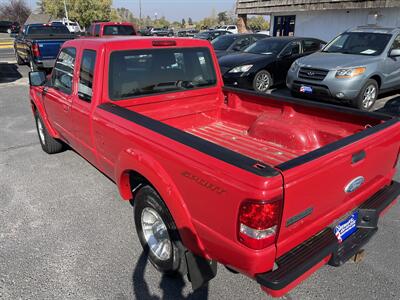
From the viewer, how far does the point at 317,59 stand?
8039 millimetres

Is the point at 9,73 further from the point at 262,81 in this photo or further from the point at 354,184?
the point at 354,184

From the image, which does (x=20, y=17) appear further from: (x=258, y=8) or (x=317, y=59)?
(x=317, y=59)

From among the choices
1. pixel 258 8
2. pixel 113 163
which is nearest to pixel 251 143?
pixel 113 163

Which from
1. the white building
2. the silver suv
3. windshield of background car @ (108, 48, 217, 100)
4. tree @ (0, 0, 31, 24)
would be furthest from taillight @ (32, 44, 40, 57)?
tree @ (0, 0, 31, 24)

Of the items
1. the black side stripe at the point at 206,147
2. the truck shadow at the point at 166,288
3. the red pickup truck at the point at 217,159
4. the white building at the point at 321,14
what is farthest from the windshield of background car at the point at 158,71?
the white building at the point at 321,14

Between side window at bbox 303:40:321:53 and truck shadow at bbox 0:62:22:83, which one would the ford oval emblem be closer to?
side window at bbox 303:40:321:53

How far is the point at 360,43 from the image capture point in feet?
27.1

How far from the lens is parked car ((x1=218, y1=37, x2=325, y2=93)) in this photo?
29.9 ft

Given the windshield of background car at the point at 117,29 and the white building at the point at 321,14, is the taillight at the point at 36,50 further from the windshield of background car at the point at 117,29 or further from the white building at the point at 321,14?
the white building at the point at 321,14

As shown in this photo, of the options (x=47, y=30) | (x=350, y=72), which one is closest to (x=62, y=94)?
(x=350, y=72)

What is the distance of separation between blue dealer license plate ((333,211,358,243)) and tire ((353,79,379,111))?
566 centimetres

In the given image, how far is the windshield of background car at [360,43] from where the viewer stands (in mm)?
7934

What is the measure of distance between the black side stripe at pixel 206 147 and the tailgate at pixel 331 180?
12cm

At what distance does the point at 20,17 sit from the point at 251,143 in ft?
242
